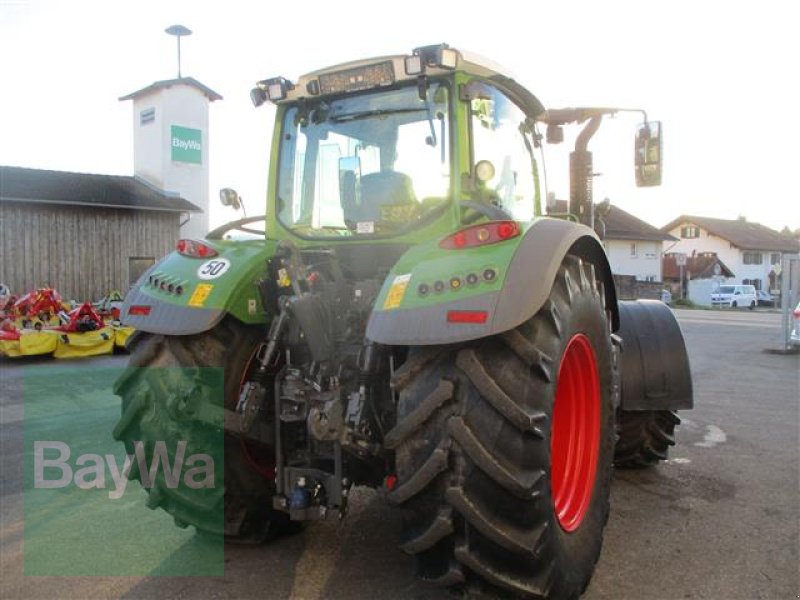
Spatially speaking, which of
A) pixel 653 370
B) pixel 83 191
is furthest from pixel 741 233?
pixel 653 370

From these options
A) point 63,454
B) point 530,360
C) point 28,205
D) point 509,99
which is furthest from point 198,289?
point 28,205

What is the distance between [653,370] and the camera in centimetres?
483

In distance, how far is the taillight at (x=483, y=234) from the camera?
298 centimetres

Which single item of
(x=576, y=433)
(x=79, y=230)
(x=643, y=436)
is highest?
(x=79, y=230)

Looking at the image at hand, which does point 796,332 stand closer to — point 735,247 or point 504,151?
point 504,151

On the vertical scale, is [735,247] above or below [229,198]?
above

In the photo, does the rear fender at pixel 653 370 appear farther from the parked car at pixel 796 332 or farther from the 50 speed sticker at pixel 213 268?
the parked car at pixel 796 332

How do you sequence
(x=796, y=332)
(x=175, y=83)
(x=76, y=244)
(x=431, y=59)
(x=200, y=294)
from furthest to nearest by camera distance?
(x=175, y=83) < (x=76, y=244) < (x=796, y=332) < (x=200, y=294) < (x=431, y=59)

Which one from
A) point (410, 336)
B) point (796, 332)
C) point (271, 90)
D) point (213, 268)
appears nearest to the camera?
point (410, 336)

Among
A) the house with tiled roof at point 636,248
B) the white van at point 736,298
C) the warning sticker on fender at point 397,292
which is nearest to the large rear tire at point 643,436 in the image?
the warning sticker on fender at point 397,292

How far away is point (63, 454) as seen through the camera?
19.0 ft

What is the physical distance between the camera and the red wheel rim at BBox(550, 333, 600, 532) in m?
3.53

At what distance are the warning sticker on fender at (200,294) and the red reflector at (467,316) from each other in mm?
1396

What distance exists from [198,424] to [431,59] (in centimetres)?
210
